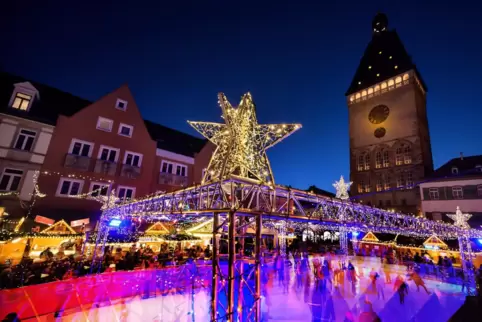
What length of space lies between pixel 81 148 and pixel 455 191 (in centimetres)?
3907

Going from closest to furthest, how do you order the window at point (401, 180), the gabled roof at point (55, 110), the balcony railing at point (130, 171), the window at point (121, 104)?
the gabled roof at point (55, 110) → the balcony railing at point (130, 171) → the window at point (121, 104) → the window at point (401, 180)

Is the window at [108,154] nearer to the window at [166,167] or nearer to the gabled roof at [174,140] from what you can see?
the gabled roof at [174,140]

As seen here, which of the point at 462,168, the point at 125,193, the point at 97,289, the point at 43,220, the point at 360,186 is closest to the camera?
the point at 97,289

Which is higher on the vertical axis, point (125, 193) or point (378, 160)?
point (378, 160)

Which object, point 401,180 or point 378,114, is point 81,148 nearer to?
point 401,180

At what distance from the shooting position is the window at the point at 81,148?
62.0ft

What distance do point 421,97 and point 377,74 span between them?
27.4ft

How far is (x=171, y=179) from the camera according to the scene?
78.2 ft

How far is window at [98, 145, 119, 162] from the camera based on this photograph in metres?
20.2

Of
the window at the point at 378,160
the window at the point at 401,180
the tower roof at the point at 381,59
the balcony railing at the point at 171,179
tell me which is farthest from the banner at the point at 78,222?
the tower roof at the point at 381,59

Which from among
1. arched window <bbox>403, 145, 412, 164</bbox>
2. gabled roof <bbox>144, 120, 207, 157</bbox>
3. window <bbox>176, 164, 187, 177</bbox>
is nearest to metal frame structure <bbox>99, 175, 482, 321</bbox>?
window <bbox>176, 164, 187, 177</bbox>

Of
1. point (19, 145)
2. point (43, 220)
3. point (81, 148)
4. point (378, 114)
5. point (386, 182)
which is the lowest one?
point (43, 220)

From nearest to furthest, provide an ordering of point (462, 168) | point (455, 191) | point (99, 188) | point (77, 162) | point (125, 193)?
point (77, 162), point (99, 188), point (125, 193), point (455, 191), point (462, 168)

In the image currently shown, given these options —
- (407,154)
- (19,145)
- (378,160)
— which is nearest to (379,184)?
(378,160)
